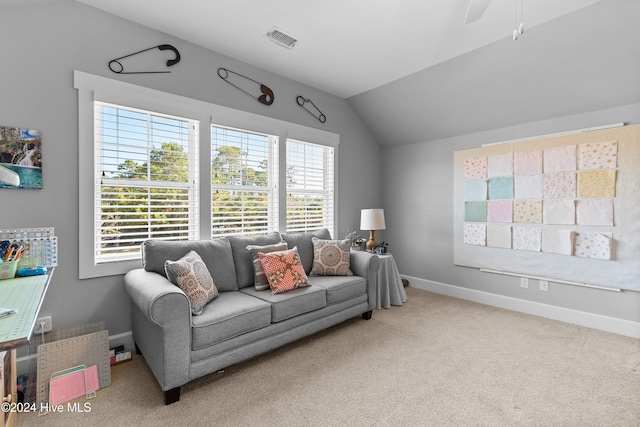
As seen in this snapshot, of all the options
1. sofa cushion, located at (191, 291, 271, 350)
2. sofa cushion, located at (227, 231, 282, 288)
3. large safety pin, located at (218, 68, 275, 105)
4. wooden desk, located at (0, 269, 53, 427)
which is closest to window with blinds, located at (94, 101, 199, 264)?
sofa cushion, located at (227, 231, 282, 288)

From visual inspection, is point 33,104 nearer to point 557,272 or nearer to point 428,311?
point 428,311

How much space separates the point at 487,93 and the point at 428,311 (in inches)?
99.8

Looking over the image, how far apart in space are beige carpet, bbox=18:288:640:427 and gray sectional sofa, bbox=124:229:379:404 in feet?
0.54

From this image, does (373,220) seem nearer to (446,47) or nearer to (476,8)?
(446,47)

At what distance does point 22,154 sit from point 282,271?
205 cm

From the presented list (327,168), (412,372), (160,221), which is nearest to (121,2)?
(160,221)

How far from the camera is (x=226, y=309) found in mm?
2186

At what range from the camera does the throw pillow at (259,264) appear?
2721 mm

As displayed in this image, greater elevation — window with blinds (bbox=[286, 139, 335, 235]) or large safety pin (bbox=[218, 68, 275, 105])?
large safety pin (bbox=[218, 68, 275, 105])

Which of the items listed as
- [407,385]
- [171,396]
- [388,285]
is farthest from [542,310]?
[171,396]

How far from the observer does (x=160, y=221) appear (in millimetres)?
2764

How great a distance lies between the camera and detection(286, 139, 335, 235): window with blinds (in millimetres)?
3805

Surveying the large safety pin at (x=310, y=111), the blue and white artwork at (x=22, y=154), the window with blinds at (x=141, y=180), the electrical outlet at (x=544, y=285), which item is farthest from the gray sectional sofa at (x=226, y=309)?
the electrical outlet at (x=544, y=285)

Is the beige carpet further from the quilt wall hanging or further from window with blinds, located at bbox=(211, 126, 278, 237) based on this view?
window with blinds, located at bbox=(211, 126, 278, 237)
